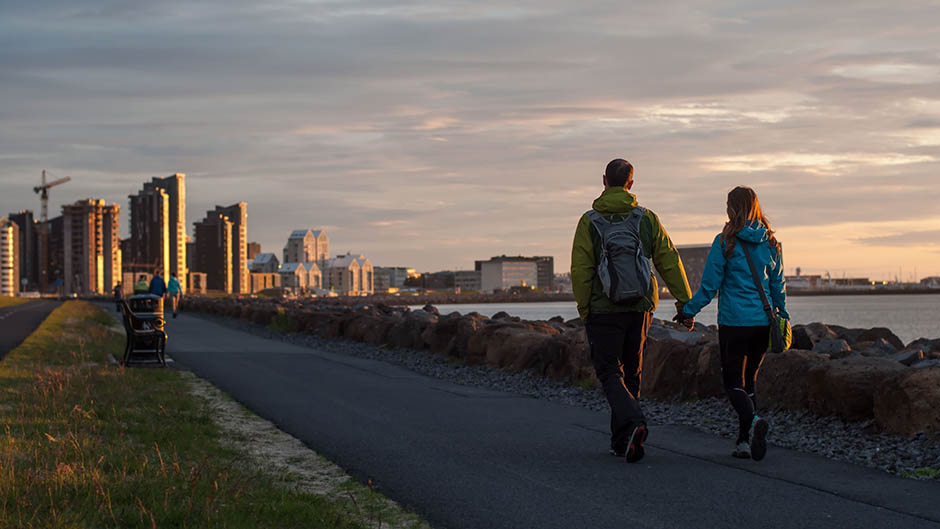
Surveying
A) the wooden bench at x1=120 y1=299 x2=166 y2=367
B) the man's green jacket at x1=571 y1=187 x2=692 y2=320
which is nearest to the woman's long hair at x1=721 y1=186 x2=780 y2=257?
the man's green jacket at x1=571 y1=187 x2=692 y2=320

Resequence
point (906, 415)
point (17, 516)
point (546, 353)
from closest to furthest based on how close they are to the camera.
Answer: point (17, 516)
point (906, 415)
point (546, 353)

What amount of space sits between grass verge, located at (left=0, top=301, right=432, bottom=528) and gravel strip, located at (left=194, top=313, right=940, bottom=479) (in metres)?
4.02

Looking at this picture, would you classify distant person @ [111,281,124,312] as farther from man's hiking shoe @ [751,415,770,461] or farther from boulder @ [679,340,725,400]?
man's hiking shoe @ [751,415,770,461]

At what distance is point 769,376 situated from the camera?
10.2m

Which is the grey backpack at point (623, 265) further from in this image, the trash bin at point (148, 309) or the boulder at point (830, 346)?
the trash bin at point (148, 309)

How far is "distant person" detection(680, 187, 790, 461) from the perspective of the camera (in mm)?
7484

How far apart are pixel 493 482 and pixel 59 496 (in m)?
2.96

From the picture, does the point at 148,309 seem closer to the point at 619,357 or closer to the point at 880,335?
the point at 619,357

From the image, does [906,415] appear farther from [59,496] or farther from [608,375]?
[59,496]

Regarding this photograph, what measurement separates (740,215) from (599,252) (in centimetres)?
121

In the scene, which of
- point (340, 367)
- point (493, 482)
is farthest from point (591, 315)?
point (340, 367)

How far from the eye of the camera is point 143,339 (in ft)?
56.1

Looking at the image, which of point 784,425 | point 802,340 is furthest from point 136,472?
point 802,340

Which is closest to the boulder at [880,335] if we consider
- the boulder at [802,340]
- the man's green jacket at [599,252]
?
the boulder at [802,340]
